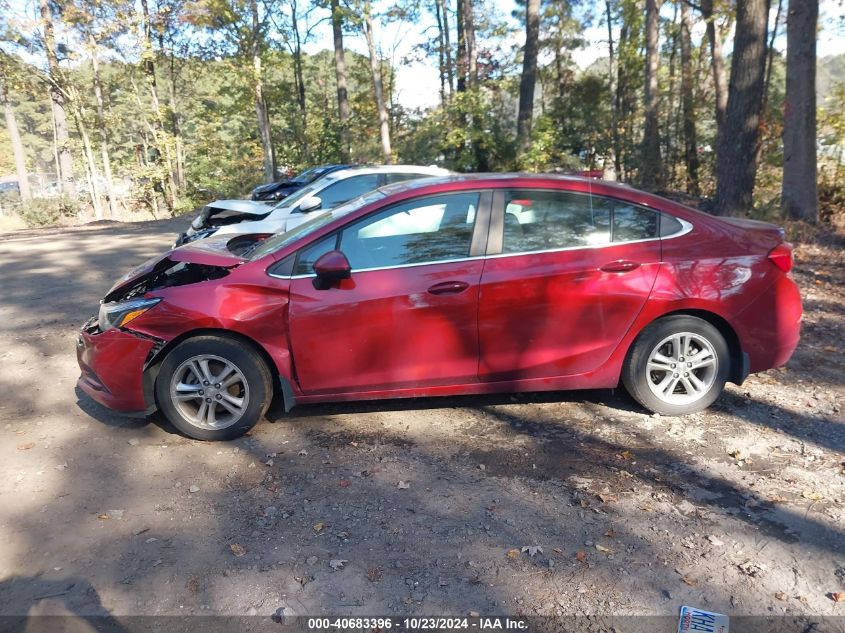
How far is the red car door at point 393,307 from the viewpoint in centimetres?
401

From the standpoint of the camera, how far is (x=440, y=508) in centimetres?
339

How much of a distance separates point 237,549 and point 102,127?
962 inches

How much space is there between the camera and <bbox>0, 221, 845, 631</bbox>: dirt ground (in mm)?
2766

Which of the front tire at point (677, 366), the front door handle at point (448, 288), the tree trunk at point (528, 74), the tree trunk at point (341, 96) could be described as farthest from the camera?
the tree trunk at point (341, 96)

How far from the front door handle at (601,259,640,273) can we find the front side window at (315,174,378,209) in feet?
19.4

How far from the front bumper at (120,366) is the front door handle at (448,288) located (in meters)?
1.82

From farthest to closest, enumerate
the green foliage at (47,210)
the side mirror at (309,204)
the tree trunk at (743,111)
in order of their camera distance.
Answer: the green foliage at (47,210) → the tree trunk at (743,111) → the side mirror at (309,204)

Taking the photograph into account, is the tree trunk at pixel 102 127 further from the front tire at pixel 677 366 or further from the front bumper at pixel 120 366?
the front tire at pixel 677 366

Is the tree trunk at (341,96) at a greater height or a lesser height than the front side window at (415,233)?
greater

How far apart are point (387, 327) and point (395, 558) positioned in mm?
1500

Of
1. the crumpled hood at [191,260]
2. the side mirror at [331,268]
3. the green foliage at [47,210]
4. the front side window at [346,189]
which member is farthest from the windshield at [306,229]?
the green foliage at [47,210]

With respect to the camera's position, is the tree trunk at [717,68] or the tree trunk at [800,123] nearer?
the tree trunk at [800,123]

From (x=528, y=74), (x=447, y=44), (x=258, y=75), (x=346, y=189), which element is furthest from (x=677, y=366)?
(x=447, y=44)

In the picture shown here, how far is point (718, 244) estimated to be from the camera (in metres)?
4.31
